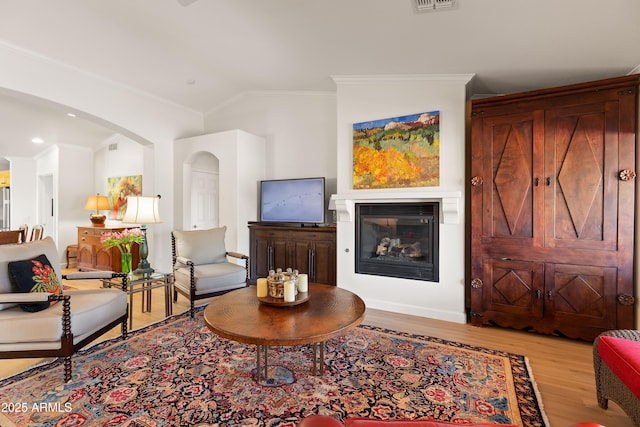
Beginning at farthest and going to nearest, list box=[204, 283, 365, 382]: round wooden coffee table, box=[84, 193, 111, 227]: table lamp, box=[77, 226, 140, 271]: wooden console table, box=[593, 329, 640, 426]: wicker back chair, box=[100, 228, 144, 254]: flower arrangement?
box=[84, 193, 111, 227]: table lamp → box=[77, 226, 140, 271]: wooden console table → box=[100, 228, 144, 254]: flower arrangement → box=[204, 283, 365, 382]: round wooden coffee table → box=[593, 329, 640, 426]: wicker back chair

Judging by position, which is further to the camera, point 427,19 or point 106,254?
point 106,254

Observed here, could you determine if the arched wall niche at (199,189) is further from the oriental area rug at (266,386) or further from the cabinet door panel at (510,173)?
the cabinet door panel at (510,173)

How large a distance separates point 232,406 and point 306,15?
3.05 m

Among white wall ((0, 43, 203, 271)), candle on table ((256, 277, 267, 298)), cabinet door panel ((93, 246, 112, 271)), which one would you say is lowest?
cabinet door panel ((93, 246, 112, 271))

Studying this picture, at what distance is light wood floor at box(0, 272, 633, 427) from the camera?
1.84m

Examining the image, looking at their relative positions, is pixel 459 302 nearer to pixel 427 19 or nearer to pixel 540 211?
pixel 540 211

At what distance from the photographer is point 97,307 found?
2.33 m

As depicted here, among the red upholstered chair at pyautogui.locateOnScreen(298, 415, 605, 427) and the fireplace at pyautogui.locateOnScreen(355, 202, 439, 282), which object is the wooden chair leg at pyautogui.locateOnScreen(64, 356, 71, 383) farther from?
the fireplace at pyautogui.locateOnScreen(355, 202, 439, 282)

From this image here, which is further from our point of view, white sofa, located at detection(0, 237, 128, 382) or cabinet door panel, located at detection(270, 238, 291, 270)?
cabinet door panel, located at detection(270, 238, 291, 270)

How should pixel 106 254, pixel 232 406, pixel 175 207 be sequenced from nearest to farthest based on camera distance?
pixel 232 406, pixel 175 207, pixel 106 254

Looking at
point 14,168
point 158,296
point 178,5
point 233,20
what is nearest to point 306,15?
point 233,20

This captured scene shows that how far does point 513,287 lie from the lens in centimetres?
302

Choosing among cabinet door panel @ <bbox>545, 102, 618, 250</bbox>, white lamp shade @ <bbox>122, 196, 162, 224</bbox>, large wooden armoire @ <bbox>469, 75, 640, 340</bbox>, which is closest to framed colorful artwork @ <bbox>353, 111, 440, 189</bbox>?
large wooden armoire @ <bbox>469, 75, 640, 340</bbox>

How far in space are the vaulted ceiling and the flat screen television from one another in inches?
55.1
